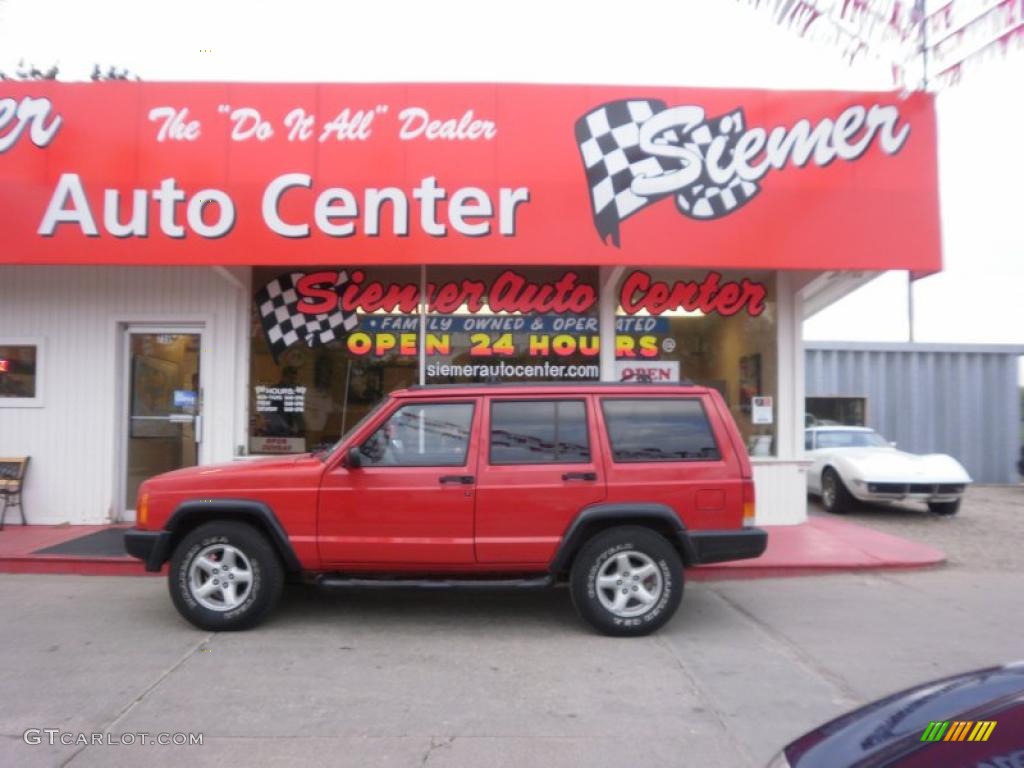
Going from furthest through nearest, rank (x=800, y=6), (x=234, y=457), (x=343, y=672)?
(x=234, y=457) → (x=800, y=6) → (x=343, y=672)

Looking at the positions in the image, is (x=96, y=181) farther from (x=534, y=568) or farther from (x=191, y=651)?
(x=534, y=568)

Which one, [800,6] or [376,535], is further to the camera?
[800,6]

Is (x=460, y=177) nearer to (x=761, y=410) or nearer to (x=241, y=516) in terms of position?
(x=241, y=516)

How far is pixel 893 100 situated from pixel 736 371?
3475 mm

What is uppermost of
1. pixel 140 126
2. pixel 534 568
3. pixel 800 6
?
pixel 800 6

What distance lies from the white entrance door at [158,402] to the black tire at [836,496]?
8934mm

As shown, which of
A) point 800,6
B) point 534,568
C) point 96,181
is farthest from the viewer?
point 96,181

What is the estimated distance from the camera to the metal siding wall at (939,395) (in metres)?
16.9

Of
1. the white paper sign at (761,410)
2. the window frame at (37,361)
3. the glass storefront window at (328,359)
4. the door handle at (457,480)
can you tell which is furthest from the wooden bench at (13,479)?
the white paper sign at (761,410)

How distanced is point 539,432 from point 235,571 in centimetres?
244

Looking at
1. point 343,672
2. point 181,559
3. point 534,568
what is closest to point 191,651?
point 181,559

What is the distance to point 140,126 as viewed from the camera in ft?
28.4

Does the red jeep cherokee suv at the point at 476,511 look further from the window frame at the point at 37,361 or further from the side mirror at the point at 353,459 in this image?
the window frame at the point at 37,361

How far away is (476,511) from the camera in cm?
559
